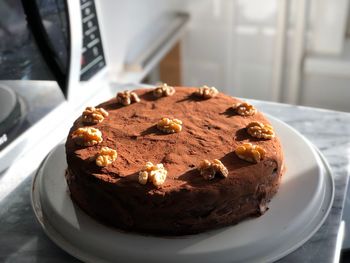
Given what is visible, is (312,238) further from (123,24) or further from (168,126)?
(123,24)

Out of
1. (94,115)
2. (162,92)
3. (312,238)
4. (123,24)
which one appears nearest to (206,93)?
(162,92)

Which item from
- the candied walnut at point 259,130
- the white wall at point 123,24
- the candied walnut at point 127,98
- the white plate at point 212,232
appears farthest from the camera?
the white wall at point 123,24

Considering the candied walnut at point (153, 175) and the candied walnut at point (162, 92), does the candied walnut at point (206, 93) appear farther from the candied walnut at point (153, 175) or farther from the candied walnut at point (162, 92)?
the candied walnut at point (153, 175)

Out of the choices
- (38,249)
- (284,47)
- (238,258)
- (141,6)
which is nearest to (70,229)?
(38,249)

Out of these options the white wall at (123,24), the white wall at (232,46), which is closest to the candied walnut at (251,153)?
the white wall at (123,24)

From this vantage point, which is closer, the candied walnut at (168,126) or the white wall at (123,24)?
the candied walnut at (168,126)

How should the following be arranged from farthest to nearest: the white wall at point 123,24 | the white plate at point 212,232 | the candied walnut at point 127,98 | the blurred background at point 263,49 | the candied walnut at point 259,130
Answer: the blurred background at point 263,49 → the white wall at point 123,24 → the candied walnut at point 127,98 → the candied walnut at point 259,130 → the white plate at point 212,232

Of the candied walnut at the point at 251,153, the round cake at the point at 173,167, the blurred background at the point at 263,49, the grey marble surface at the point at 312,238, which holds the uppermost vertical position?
the candied walnut at the point at 251,153

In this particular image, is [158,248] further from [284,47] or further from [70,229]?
[284,47]
